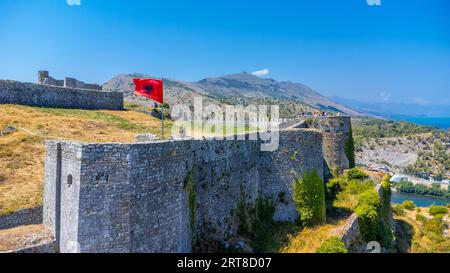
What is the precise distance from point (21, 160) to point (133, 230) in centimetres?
1030

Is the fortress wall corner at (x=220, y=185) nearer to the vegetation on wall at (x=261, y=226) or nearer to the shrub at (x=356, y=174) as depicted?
the vegetation on wall at (x=261, y=226)

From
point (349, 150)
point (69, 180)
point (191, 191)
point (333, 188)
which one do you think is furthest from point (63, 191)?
point (349, 150)

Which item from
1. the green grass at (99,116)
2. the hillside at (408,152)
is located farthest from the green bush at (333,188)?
the hillside at (408,152)

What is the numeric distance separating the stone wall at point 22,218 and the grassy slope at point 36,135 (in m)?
0.24

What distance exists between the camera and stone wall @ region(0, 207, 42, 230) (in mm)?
13205

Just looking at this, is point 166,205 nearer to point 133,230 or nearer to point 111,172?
point 133,230

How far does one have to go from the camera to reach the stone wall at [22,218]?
13.2 metres

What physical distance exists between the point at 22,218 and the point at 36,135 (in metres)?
8.18

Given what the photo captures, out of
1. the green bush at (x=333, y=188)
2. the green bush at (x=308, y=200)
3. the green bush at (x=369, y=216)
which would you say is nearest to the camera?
the green bush at (x=308, y=200)

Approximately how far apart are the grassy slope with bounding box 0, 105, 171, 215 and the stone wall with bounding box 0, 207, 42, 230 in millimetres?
238

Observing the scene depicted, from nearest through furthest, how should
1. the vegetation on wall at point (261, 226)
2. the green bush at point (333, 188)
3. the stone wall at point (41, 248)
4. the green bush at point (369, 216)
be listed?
1. the stone wall at point (41, 248)
2. the vegetation on wall at point (261, 226)
3. the green bush at point (369, 216)
4. the green bush at point (333, 188)

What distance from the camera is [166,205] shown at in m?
11.5

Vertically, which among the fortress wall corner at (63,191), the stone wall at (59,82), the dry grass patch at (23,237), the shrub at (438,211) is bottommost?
the shrub at (438,211)
